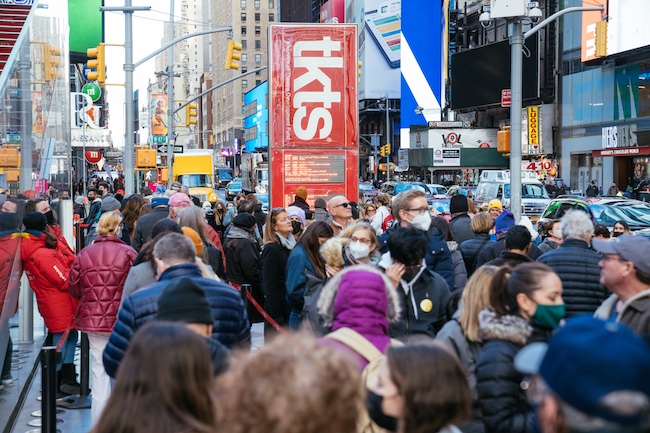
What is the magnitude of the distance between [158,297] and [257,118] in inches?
3475

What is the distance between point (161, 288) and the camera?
404 cm

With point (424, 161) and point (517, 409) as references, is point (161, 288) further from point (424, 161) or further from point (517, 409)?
point (424, 161)

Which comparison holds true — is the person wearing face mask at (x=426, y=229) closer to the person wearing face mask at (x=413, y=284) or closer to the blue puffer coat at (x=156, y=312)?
the person wearing face mask at (x=413, y=284)

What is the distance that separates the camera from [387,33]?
82.7 metres

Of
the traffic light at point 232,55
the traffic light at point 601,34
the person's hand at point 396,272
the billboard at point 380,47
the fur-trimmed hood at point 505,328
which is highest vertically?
the billboard at point 380,47

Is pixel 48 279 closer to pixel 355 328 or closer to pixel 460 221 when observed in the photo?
pixel 355 328

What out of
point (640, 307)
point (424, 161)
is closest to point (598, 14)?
point (424, 161)

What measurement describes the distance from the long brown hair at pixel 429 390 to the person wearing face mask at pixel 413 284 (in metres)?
2.35

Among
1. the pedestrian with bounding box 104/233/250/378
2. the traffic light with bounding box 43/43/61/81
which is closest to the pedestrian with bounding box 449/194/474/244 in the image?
the traffic light with bounding box 43/43/61/81

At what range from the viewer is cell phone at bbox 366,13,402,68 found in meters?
81.6

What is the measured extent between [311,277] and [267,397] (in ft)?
13.2

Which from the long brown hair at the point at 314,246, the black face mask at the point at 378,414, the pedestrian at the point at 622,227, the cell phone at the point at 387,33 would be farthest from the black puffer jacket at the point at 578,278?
the cell phone at the point at 387,33

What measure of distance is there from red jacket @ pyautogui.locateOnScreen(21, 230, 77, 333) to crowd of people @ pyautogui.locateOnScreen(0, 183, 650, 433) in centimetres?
2

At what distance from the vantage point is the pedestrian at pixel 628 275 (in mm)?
4145
